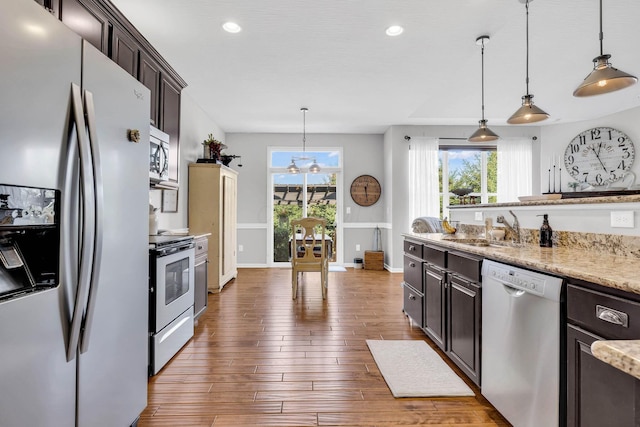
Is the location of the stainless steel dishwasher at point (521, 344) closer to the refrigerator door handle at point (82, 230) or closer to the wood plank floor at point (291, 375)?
the wood plank floor at point (291, 375)

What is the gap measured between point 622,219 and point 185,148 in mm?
4413

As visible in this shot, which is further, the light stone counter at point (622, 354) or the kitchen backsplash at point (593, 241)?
the kitchen backsplash at point (593, 241)

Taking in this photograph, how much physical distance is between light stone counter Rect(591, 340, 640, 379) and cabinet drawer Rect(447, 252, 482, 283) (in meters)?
1.36

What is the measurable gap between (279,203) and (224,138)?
1.67m

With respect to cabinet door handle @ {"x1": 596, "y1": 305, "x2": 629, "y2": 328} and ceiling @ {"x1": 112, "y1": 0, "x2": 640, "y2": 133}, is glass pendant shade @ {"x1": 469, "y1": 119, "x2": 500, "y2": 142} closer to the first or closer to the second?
ceiling @ {"x1": 112, "y1": 0, "x2": 640, "y2": 133}

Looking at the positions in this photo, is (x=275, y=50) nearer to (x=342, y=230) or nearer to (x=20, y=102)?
(x=20, y=102)

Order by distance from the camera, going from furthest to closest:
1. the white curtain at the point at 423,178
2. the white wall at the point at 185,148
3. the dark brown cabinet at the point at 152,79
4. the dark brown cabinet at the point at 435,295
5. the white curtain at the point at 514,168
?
the white curtain at the point at 514,168, the white curtain at the point at 423,178, the white wall at the point at 185,148, the dark brown cabinet at the point at 152,79, the dark brown cabinet at the point at 435,295

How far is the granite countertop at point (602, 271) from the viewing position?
0.56 m

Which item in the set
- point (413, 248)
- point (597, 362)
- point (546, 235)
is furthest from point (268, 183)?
point (597, 362)

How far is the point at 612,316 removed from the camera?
3.53ft

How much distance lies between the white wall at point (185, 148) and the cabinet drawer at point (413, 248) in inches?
107

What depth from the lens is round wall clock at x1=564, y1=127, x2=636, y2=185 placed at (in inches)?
205

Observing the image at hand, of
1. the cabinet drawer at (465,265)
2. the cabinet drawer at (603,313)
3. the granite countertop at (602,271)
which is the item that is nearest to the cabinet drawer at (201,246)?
the cabinet drawer at (465,265)

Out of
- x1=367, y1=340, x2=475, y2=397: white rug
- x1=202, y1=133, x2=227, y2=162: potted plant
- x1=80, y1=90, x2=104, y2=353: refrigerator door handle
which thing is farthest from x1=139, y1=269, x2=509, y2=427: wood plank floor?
x1=202, y1=133, x2=227, y2=162: potted plant
